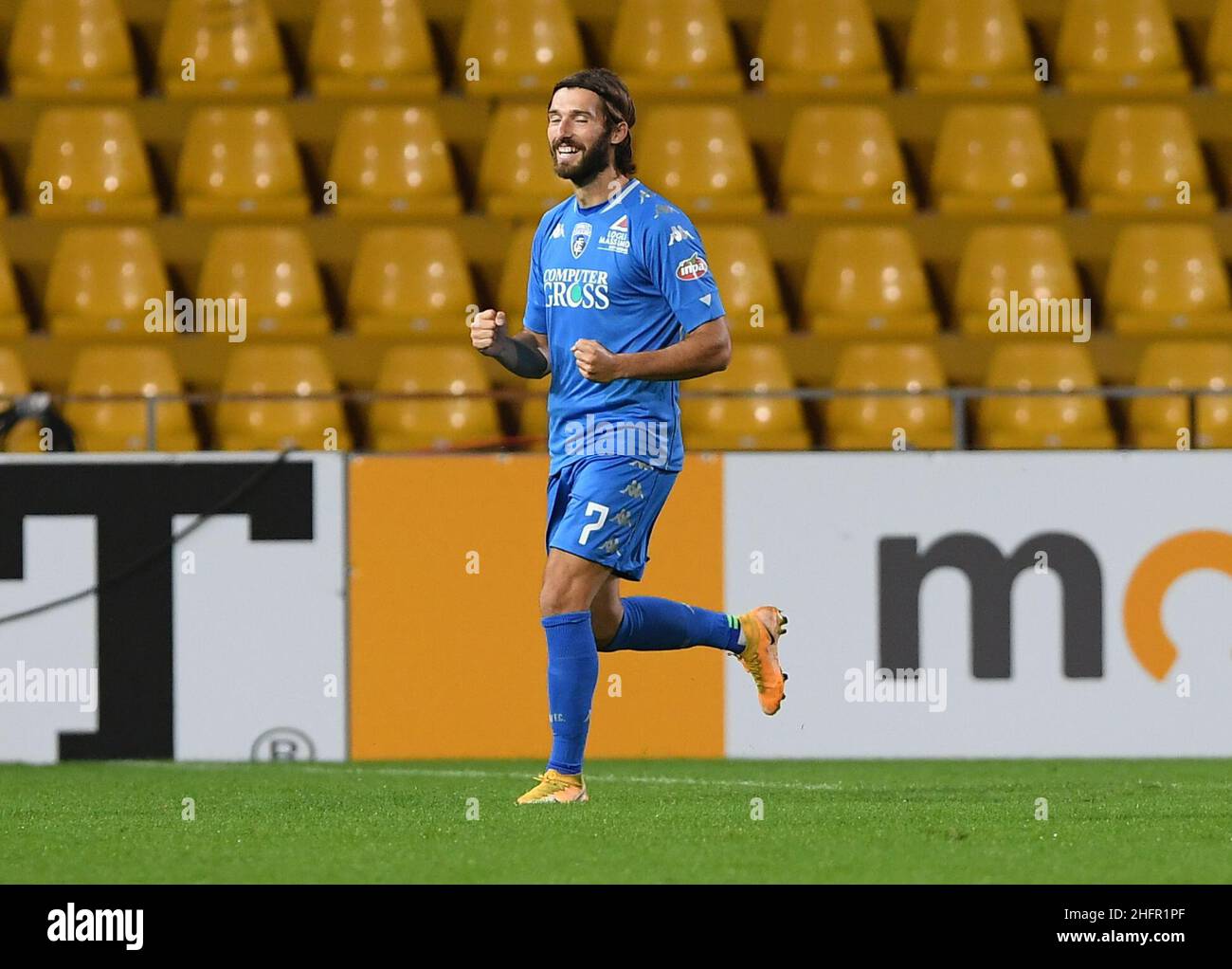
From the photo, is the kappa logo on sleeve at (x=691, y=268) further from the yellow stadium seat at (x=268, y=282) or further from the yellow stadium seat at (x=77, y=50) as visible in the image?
the yellow stadium seat at (x=77, y=50)

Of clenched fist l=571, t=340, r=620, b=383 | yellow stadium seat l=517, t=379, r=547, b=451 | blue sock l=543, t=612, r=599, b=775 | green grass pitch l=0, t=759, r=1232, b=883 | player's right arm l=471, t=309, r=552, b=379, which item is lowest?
green grass pitch l=0, t=759, r=1232, b=883

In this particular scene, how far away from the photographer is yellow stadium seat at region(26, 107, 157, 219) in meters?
11.3

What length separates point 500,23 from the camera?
1177 cm

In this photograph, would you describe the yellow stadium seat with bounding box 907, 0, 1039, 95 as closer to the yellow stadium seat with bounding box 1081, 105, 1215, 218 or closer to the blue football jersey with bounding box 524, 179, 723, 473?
the yellow stadium seat with bounding box 1081, 105, 1215, 218

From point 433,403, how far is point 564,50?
2.39 meters

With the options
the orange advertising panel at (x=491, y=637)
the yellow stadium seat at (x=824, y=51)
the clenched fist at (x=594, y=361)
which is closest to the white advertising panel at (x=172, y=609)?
the orange advertising panel at (x=491, y=637)

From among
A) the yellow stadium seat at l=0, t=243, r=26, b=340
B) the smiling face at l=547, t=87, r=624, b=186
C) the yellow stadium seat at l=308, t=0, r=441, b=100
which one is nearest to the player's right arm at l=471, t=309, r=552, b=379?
the smiling face at l=547, t=87, r=624, b=186

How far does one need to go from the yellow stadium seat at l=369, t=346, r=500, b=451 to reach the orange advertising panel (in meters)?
1.63

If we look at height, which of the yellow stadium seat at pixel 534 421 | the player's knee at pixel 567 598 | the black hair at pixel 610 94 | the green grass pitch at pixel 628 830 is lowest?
the green grass pitch at pixel 628 830

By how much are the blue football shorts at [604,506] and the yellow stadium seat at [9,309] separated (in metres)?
5.72

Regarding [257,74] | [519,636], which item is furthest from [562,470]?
[257,74]

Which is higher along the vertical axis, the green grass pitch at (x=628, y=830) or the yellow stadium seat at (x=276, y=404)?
the yellow stadium seat at (x=276, y=404)

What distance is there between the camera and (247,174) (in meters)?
11.3

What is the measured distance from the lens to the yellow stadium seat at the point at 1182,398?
10.5 metres
